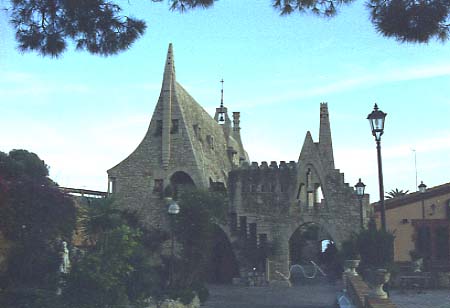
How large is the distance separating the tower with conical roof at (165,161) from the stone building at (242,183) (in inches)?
2.5

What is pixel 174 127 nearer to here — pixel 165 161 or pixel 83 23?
pixel 165 161

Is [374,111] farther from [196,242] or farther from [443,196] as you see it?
[443,196]

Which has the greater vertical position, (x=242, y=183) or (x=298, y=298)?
(x=242, y=183)

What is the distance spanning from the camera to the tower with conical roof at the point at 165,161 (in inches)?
1441

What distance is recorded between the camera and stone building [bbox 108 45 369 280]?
111 ft

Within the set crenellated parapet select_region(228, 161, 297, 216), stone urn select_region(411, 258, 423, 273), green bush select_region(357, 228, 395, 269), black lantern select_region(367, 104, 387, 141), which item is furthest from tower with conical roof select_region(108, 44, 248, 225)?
black lantern select_region(367, 104, 387, 141)

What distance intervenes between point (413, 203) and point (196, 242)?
38.7 ft

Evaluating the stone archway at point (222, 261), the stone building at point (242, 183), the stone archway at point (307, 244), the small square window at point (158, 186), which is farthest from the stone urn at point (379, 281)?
the stone archway at point (307, 244)

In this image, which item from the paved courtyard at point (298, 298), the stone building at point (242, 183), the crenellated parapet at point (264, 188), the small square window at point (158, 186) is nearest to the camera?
the paved courtyard at point (298, 298)

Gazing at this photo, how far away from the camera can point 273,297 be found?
25.0 m

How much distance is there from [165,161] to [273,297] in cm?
1447

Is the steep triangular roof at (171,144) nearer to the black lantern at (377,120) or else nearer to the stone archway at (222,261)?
the stone archway at (222,261)

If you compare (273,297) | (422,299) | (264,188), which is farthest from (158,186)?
(422,299)

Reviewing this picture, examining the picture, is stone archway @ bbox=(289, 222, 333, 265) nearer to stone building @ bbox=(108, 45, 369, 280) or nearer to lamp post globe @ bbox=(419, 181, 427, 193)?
stone building @ bbox=(108, 45, 369, 280)
